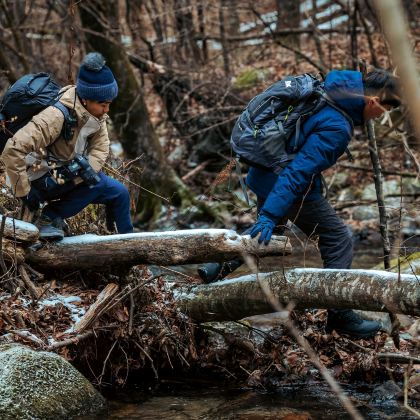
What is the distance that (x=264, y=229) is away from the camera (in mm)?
4785

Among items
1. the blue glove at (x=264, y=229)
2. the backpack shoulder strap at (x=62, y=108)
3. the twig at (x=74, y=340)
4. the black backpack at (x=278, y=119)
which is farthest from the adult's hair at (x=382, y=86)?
the twig at (x=74, y=340)

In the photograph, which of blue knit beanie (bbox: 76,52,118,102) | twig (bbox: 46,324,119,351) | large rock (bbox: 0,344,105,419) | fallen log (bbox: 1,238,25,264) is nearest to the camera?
large rock (bbox: 0,344,105,419)

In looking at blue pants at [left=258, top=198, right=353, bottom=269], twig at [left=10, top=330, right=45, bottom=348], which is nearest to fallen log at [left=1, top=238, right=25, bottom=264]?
twig at [left=10, top=330, right=45, bottom=348]

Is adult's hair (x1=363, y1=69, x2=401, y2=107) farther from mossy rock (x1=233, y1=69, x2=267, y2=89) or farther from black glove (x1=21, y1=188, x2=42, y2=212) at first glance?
mossy rock (x1=233, y1=69, x2=267, y2=89)

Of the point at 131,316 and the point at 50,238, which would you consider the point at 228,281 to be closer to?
the point at 131,316

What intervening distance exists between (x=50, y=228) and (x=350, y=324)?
8.10ft

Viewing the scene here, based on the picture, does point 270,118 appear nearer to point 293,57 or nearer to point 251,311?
point 251,311

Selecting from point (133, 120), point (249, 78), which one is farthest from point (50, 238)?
point (249, 78)

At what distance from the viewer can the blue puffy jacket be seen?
476 centimetres

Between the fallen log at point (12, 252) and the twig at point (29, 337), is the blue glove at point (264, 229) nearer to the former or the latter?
the twig at point (29, 337)

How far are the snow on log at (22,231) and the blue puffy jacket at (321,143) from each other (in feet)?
5.73

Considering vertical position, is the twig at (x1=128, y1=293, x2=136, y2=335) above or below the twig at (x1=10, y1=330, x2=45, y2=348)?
below

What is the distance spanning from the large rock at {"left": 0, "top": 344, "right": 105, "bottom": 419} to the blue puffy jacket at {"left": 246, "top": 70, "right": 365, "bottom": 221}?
5.61 feet

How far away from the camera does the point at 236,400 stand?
517 centimetres
